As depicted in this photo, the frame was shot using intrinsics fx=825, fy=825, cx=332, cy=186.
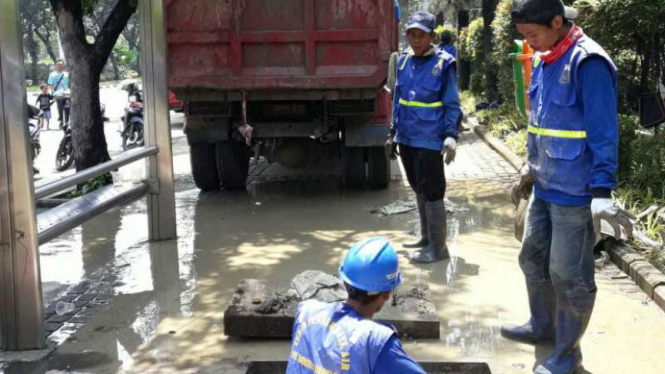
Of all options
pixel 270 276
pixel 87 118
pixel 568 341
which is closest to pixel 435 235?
pixel 270 276

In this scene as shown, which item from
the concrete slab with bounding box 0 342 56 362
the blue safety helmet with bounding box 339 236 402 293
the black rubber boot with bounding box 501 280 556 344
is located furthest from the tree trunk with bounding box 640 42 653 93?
the blue safety helmet with bounding box 339 236 402 293

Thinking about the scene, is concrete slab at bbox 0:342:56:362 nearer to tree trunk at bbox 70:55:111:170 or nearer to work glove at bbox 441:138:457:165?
work glove at bbox 441:138:457:165

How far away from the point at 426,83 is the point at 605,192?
2.59m

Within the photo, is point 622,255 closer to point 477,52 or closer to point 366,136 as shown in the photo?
point 366,136

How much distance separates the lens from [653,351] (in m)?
4.54

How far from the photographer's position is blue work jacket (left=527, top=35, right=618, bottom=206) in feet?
12.4

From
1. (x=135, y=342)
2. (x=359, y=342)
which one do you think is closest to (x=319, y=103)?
(x=135, y=342)

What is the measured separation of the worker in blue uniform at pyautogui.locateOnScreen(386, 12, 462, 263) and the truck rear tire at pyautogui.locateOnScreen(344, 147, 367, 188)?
2.90 metres

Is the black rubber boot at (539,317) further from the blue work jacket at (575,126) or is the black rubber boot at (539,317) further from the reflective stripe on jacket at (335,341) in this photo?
the reflective stripe on jacket at (335,341)

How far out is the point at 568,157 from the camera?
3951 millimetres

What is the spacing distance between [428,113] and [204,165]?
404 centimetres

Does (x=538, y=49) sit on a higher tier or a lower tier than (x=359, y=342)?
higher

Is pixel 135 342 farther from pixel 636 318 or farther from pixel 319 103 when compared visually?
pixel 319 103

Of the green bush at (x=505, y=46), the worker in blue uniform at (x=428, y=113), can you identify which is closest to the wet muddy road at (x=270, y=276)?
the worker in blue uniform at (x=428, y=113)
